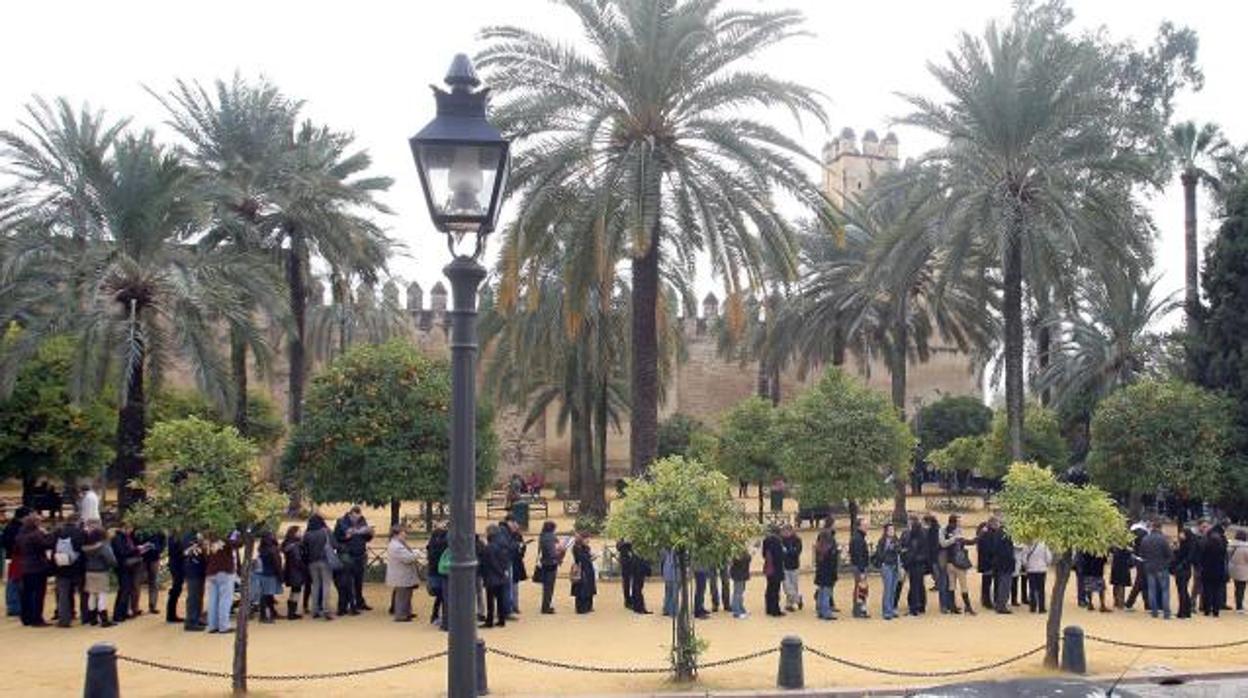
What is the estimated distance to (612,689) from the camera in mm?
10672

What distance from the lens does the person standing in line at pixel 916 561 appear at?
15203 millimetres

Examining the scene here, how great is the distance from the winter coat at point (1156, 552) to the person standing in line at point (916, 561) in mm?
2769

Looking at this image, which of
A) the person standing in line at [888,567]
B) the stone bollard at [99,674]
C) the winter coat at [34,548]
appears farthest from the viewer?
the person standing in line at [888,567]

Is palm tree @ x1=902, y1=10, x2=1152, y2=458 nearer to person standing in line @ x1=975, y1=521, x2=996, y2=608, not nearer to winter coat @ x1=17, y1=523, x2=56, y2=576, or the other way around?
person standing in line @ x1=975, y1=521, x2=996, y2=608

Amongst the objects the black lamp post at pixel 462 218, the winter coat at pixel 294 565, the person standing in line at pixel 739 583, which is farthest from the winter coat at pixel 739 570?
the black lamp post at pixel 462 218

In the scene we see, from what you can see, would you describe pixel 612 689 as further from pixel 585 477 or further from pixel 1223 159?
pixel 1223 159

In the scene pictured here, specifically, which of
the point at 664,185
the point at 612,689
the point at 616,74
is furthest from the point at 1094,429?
the point at 612,689

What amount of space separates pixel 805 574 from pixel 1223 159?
18.2 metres

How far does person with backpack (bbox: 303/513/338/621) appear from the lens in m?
14.4

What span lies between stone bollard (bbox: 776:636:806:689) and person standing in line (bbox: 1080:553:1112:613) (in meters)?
6.99

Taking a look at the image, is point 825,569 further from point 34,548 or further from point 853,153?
point 853,153

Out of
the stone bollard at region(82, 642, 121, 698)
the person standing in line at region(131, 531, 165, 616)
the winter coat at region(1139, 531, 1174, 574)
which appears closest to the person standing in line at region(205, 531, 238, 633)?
the person standing in line at region(131, 531, 165, 616)

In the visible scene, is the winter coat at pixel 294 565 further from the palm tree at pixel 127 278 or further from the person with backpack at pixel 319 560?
the palm tree at pixel 127 278

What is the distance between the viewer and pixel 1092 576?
15875 mm
